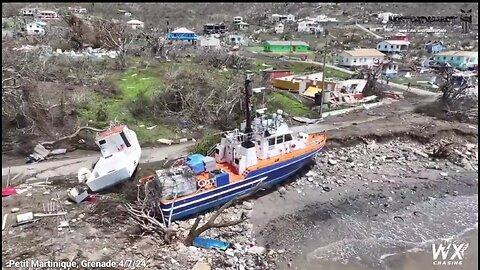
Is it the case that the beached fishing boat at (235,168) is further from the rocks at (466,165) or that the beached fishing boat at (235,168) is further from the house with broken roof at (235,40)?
the house with broken roof at (235,40)

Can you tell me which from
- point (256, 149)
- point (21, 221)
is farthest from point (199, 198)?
point (21, 221)

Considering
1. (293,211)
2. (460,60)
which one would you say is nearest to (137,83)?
(293,211)

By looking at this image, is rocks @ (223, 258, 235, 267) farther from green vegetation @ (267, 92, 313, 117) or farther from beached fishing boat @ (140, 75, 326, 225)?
→ green vegetation @ (267, 92, 313, 117)

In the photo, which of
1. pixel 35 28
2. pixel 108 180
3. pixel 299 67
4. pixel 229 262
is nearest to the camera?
pixel 229 262

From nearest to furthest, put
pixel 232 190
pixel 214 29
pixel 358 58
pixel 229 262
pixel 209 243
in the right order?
pixel 229 262
pixel 209 243
pixel 232 190
pixel 358 58
pixel 214 29

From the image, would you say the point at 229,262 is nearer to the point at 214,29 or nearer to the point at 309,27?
the point at 214,29

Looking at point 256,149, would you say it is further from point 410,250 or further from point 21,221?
point 21,221

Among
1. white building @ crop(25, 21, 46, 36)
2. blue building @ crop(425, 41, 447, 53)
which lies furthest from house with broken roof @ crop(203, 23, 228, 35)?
blue building @ crop(425, 41, 447, 53)
